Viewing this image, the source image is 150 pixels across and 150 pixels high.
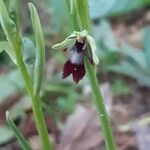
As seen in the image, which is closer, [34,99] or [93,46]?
[93,46]

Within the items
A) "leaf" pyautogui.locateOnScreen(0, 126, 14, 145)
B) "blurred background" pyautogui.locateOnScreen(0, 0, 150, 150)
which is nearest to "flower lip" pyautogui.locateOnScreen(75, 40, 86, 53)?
"blurred background" pyautogui.locateOnScreen(0, 0, 150, 150)

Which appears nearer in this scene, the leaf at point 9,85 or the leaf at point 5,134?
the leaf at point 5,134

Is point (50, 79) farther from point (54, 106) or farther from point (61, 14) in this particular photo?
point (61, 14)

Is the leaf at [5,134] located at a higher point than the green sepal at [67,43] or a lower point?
lower

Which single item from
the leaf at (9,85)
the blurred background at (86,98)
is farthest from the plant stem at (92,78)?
the leaf at (9,85)

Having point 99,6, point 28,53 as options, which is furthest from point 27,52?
point 99,6

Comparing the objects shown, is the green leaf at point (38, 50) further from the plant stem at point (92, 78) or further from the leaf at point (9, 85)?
the leaf at point (9, 85)

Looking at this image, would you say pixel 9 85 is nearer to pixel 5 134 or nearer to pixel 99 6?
pixel 5 134
